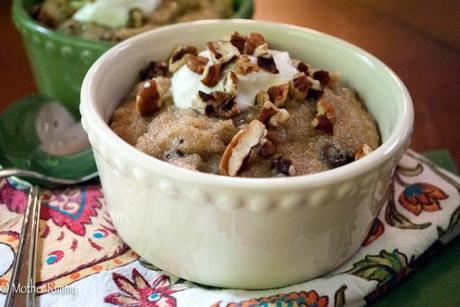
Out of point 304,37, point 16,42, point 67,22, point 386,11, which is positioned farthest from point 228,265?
point 386,11

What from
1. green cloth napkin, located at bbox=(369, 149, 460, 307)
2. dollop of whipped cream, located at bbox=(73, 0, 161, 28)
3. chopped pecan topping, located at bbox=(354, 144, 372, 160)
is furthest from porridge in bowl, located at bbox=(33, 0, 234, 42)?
green cloth napkin, located at bbox=(369, 149, 460, 307)

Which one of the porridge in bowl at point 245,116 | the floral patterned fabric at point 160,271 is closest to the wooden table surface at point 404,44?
the floral patterned fabric at point 160,271

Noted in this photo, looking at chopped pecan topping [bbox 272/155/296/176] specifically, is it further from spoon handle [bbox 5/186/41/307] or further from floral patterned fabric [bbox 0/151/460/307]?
spoon handle [bbox 5/186/41/307]

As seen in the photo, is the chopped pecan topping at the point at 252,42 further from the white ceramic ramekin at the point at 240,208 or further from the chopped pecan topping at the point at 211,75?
the white ceramic ramekin at the point at 240,208

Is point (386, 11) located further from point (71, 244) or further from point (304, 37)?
point (71, 244)

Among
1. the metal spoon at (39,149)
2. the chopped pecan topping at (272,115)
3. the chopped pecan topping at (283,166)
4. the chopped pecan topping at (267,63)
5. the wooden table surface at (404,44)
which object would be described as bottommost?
the wooden table surface at (404,44)

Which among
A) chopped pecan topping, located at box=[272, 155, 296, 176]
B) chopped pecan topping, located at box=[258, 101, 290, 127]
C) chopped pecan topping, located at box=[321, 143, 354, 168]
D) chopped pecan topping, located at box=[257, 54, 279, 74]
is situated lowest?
chopped pecan topping, located at box=[321, 143, 354, 168]
